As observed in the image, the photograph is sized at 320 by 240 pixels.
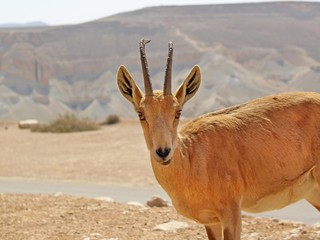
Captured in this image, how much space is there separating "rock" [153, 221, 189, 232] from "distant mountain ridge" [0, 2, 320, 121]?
167 feet

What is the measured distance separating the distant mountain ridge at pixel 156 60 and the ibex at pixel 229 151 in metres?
53.5

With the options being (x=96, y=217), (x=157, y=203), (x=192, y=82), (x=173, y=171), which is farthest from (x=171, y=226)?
(x=192, y=82)

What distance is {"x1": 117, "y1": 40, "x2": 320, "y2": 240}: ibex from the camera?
259 inches

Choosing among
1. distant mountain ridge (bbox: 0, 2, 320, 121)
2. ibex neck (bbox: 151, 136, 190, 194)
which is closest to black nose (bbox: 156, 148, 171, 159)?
ibex neck (bbox: 151, 136, 190, 194)

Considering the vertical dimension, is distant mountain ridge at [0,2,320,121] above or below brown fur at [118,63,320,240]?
below

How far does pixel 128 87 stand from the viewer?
6922mm

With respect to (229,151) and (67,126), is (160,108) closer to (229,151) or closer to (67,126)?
(229,151)

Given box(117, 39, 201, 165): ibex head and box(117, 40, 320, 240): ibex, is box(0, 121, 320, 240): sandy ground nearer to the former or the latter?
box(117, 40, 320, 240): ibex

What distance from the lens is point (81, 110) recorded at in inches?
2862

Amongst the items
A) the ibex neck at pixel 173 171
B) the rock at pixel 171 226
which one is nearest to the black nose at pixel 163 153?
the ibex neck at pixel 173 171

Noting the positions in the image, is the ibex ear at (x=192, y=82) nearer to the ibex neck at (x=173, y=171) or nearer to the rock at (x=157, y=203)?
the ibex neck at (x=173, y=171)

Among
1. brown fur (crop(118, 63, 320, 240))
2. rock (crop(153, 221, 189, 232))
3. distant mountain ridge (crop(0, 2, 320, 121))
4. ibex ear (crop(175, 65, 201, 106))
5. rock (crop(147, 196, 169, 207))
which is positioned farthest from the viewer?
distant mountain ridge (crop(0, 2, 320, 121))

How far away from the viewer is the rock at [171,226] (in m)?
9.88

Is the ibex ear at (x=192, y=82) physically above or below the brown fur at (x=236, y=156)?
above
